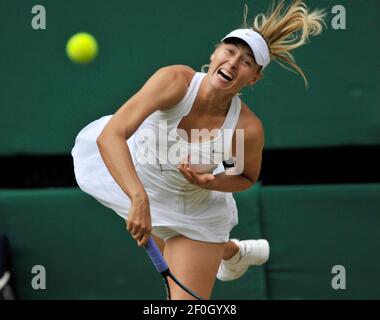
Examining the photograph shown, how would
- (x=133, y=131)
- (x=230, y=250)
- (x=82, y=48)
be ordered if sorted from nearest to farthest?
(x=133, y=131) < (x=230, y=250) < (x=82, y=48)

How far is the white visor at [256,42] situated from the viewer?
3857 millimetres

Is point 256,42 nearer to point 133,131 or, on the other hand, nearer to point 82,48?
point 133,131

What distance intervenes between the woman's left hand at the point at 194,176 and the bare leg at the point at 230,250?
1043mm

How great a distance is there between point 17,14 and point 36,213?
1102 mm

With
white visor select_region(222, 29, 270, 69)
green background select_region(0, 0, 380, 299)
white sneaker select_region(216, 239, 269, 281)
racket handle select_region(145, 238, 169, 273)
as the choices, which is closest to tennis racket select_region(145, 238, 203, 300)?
racket handle select_region(145, 238, 169, 273)

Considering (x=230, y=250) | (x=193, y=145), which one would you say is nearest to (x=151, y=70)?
(x=230, y=250)

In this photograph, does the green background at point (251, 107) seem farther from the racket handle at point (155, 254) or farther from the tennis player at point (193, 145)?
the racket handle at point (155, 254)

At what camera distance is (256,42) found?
3879mm

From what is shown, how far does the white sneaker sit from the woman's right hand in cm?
145

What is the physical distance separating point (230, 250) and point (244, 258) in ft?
0.29

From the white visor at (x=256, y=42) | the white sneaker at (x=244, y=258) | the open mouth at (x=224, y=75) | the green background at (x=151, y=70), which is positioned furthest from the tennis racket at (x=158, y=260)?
the green background at (x=151, y=70)

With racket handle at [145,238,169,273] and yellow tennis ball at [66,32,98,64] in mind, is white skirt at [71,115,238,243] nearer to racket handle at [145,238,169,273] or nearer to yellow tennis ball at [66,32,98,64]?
racket handle at [145,238,169,273]
